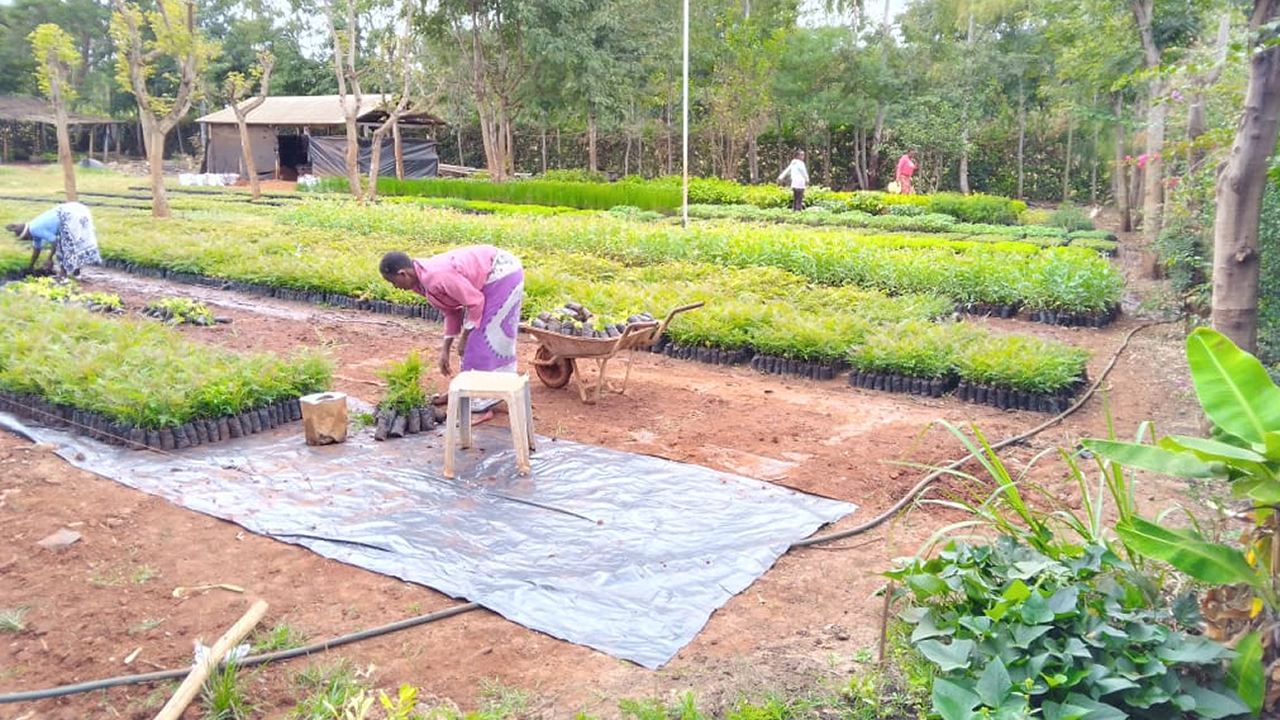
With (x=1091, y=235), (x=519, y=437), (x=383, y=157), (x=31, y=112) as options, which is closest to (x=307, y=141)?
(x=383, y=157)

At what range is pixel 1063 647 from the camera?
110 inches

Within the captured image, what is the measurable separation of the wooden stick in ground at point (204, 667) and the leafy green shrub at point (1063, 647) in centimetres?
228

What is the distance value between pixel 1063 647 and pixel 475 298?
3822 mm

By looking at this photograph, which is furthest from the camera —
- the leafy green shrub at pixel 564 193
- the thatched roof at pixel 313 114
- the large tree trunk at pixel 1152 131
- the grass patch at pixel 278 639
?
the thatched roof at pixel 313 114

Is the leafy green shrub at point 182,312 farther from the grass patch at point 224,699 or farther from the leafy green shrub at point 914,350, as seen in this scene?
the grass patch at point 224,699

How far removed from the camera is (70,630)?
357cm

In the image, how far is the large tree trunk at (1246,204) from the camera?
479 cm

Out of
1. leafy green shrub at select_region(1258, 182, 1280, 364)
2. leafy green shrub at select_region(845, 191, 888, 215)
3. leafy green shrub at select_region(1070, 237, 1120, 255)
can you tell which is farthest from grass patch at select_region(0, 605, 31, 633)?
leafy green shrub at select_region(845, 191, 888, 215)

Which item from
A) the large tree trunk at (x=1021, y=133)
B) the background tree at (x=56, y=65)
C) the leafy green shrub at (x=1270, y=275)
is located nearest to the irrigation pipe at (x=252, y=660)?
the leafy green shrub at (x=1270, y=275)

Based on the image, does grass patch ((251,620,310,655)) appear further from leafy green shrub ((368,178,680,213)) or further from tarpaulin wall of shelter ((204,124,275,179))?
tarpaulin wall of shelter ((204,124,275,179))

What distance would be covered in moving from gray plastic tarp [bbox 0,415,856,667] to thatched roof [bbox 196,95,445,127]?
24.8 meters

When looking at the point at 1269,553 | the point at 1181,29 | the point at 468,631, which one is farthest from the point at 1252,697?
the point at 1181,29

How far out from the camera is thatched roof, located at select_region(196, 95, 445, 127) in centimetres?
2920

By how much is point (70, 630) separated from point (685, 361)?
5217 millimetres
